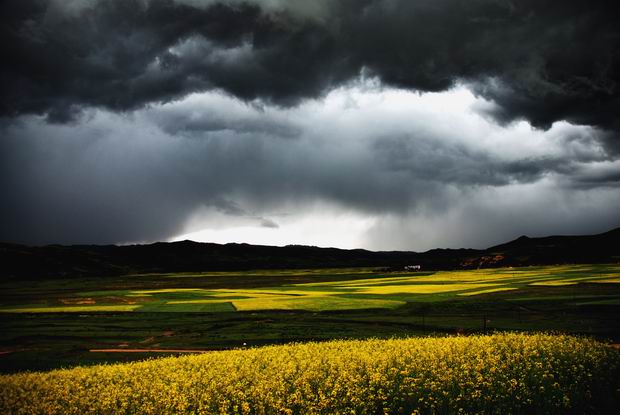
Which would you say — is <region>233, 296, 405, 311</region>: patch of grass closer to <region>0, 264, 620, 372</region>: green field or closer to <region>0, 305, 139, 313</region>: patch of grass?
<region>0, 264, 620, 372</region>: green field

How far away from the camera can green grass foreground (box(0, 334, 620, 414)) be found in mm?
16484

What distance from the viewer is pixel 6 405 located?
57.3 feet

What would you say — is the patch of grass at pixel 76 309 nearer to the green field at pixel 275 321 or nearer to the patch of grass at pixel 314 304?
the green field at pixel 275 321

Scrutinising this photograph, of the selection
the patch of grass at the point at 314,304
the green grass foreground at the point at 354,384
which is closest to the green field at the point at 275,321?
the patch of grass at the point at 314,304

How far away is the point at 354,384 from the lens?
710 inches

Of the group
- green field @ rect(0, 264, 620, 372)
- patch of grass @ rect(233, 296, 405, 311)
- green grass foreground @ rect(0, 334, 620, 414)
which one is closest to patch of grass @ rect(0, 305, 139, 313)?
green field @ rect(0, 264, 620, 372)

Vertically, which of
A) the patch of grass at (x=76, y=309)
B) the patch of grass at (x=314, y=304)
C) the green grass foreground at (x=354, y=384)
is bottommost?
the patch of grass at (x=314, y=304)

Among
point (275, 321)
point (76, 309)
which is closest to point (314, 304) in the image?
point (275, 321)

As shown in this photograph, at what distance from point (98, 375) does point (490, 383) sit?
18212mm

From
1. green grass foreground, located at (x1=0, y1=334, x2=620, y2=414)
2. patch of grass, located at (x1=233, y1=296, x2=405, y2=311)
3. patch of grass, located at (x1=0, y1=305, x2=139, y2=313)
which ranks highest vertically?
green grass foreground, located at (x1=0, y1=334, x2=620, y2=414)

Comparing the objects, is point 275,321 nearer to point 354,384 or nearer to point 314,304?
point 314,304

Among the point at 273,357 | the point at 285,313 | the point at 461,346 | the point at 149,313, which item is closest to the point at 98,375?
the point at 273,357

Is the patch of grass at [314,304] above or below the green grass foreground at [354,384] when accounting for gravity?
below

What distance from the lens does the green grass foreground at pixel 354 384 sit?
1648 centimetres
